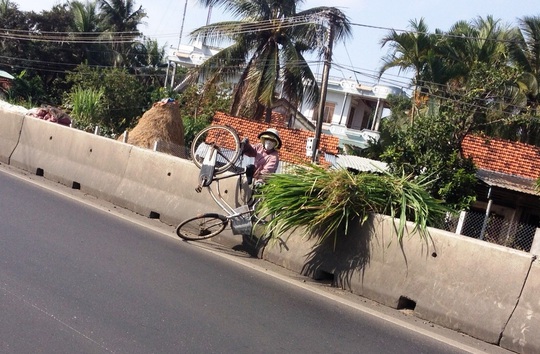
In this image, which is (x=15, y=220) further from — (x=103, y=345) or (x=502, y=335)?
(x=502, y=335)

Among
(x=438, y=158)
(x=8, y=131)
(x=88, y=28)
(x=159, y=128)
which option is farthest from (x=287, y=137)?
(x=88, y=28)

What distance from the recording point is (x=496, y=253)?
23.4 feet

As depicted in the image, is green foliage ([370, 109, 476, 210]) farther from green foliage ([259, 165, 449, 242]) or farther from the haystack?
green foliage ([259, 165, 449, 242])

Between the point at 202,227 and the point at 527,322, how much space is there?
4980 millimetres

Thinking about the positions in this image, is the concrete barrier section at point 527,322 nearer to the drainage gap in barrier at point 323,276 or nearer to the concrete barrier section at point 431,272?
the concrete barrier section at point 431,272

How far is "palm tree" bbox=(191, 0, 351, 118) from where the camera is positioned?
30.0 meters

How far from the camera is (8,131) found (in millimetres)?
14984

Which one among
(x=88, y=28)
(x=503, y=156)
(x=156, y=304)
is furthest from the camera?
(x=88, y=28)

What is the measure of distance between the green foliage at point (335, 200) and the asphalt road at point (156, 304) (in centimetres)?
75

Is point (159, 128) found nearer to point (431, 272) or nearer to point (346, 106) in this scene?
point (431, 272)

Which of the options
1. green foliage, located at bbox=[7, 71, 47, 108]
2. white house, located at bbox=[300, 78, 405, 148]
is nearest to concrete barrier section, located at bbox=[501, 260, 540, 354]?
white house, located at bbox=[300, 78, 405, 148]

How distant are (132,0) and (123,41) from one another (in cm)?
370

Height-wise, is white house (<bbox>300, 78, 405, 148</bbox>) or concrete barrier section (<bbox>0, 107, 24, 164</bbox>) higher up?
white house (<bbox>300, 78, 405, 148</bbox>)

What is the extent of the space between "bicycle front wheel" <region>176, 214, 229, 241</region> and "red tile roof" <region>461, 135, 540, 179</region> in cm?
1839
